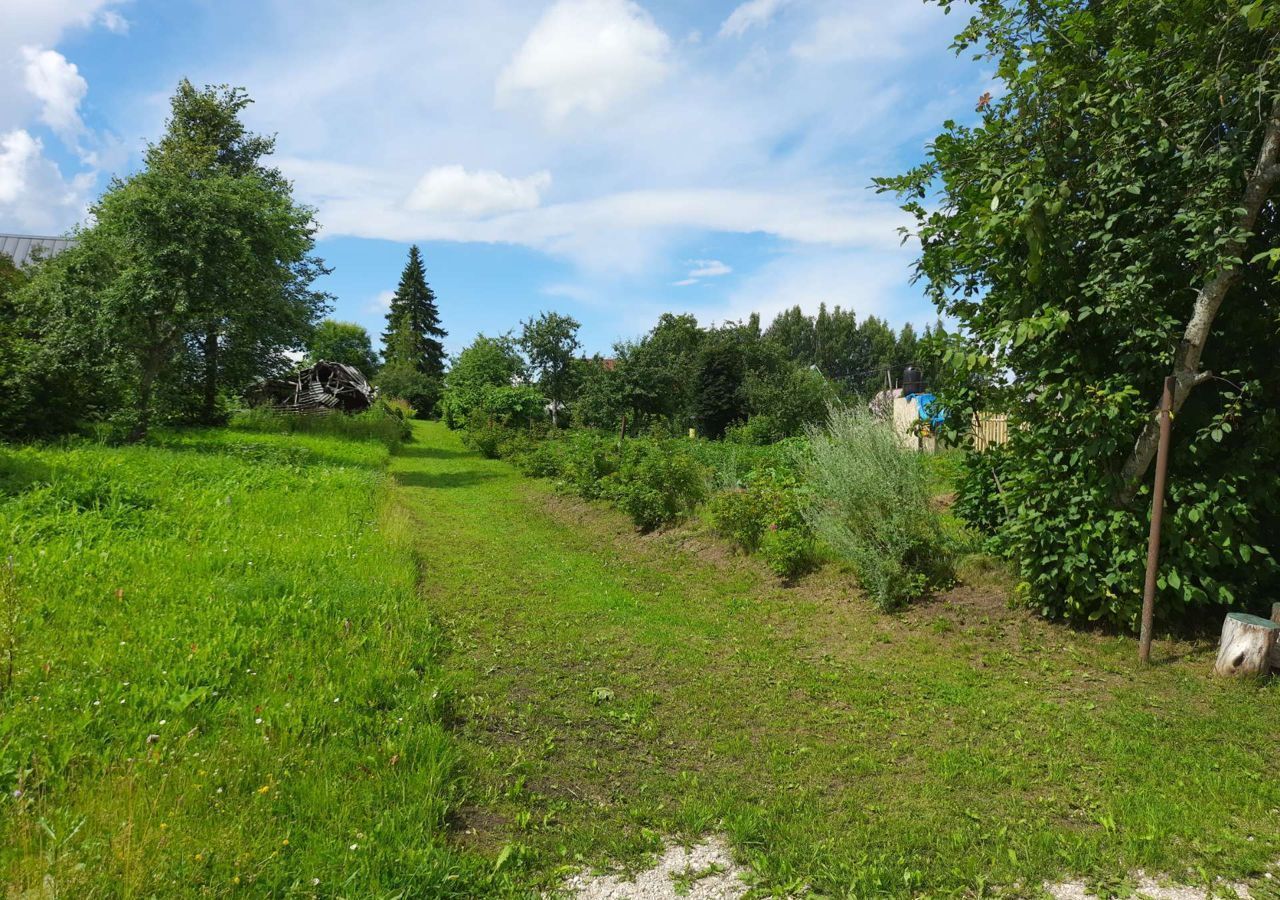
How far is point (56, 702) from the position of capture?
3449 mm

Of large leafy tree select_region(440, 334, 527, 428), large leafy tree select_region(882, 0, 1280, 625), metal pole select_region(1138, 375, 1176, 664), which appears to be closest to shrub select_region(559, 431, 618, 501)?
large leafy tree select_region(882, 0, 1280, 625)

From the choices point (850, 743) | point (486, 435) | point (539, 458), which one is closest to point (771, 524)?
point (850, 743)

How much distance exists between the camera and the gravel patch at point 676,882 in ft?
8.99

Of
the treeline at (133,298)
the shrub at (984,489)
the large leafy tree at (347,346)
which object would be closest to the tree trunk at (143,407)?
the treeline at (133,298)

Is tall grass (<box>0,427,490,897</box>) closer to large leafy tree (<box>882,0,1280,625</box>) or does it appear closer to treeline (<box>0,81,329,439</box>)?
large leafy tree (<box>882,0,1280,625</box>)

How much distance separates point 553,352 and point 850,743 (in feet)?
82.3

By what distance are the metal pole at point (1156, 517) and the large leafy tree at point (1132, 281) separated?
0.41 feet

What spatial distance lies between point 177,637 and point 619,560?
5710 mm

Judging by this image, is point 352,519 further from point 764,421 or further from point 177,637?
point 764,421

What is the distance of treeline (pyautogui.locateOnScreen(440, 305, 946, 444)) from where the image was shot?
2442cm

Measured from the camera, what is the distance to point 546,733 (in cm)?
419

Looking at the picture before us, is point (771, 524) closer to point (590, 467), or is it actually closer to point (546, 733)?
point (546, 733)

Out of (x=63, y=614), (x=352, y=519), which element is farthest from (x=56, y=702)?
(x=352, y=519)

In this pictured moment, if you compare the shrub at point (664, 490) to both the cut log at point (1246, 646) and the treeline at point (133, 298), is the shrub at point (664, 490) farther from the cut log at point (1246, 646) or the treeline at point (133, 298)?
the treeline at point (133, 298)
